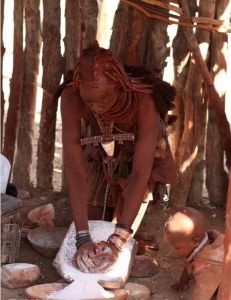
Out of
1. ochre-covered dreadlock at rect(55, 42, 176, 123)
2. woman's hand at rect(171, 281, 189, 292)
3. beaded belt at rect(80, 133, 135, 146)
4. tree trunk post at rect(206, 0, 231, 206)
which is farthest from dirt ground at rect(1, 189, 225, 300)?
ochre-covered dreadlock at rect(55, 42, 176, 123)

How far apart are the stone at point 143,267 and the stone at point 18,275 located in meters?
0.54

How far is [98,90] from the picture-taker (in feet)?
10.4

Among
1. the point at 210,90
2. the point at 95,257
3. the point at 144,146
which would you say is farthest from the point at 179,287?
the point at 210,90

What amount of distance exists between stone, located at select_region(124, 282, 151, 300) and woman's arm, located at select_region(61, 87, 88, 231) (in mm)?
482

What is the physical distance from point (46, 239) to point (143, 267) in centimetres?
56

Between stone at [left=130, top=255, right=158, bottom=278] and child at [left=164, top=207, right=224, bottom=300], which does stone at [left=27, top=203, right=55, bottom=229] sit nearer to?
stone at [left=130, top=255, right=158, bottom=278]

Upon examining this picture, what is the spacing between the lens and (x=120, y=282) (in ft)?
10.4

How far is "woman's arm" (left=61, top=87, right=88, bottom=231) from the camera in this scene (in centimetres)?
354

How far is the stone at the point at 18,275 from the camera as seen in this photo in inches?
130

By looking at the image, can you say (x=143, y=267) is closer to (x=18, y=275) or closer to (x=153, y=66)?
(x=18, y=275)

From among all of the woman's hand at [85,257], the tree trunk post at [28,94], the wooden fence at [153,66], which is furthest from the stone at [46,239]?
the tree trunk post at [28,94]

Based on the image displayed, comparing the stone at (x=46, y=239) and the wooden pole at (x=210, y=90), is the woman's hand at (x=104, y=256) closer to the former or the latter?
the stone at (x=46, y=239)

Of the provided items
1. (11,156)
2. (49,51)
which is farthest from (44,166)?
(49,51)

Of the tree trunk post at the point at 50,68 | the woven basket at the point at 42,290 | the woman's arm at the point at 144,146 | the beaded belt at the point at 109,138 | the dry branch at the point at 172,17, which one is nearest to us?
the woven basket at the point at 42,290
